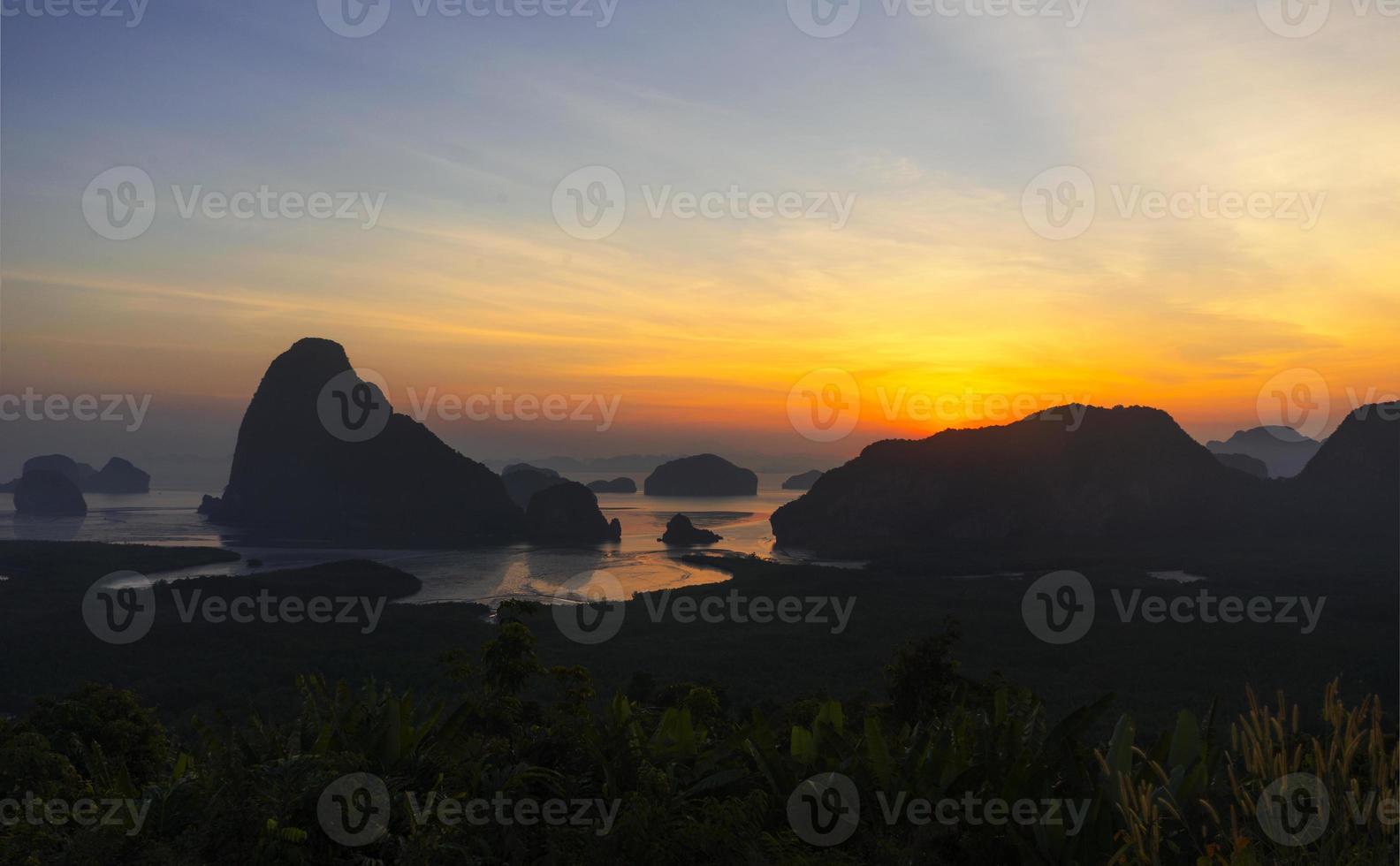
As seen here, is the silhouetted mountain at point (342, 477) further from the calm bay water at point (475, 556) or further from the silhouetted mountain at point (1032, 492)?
the silhouetted mountain at point (1032, 492)

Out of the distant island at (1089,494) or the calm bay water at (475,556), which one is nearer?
the calm bay water at (475,556)

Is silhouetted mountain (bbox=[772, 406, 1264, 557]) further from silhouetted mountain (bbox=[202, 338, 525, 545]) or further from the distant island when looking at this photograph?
silhouetted mountain (bbox=[202, 338, 525, 545])

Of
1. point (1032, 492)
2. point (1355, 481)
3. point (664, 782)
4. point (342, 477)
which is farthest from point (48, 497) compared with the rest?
point (1355, 481)

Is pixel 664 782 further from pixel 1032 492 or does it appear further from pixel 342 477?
pixel 342 477

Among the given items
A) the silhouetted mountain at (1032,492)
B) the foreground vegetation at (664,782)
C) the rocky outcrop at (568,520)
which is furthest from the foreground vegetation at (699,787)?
the rocky outcrop at (568,520)

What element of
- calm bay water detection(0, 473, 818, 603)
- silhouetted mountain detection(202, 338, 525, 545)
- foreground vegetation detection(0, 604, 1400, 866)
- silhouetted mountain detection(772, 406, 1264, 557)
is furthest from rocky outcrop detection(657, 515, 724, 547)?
foreground vegetation detection(0, 604, 1400, 866)

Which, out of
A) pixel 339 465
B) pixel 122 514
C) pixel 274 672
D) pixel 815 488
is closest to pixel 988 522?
pixel 815 488
